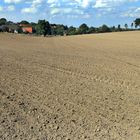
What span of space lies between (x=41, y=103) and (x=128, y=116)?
2.12 meters

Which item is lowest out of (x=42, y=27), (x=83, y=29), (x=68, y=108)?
(x=83, y=29)

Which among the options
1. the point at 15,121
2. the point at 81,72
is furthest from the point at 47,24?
the point at 15,121

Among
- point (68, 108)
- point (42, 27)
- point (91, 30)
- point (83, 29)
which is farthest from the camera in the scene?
point (91, 30)

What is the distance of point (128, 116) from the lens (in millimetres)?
9633

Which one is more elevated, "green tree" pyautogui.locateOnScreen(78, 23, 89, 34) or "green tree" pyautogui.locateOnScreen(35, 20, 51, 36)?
"green tree" pyautogui.locateOnScreen(35, 20, 51, 36)

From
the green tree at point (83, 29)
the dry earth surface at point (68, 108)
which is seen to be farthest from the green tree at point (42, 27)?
the dry earth surface at point (68, 108)

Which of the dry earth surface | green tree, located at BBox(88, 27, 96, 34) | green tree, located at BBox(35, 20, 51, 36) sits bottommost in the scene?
green tree, located at BBox(88, 27, 96, 34)

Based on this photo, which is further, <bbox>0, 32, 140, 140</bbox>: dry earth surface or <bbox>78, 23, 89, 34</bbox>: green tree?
<bbox>78, 23, 89, 34</bbox>: green tree

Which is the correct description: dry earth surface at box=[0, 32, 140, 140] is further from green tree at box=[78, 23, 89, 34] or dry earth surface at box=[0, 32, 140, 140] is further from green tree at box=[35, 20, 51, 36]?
green tree at box=[78, 23, 89, 34]

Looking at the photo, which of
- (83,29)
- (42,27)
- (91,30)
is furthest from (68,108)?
(91,30)

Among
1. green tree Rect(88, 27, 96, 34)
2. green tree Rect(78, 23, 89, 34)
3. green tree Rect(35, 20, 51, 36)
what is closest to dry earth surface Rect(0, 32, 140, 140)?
green tree Rect(35, 20, 51, 36)

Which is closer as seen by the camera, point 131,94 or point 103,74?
point 131,94

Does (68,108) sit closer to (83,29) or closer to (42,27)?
(42,27)

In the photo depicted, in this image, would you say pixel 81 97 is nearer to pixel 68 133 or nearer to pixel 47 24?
pixel 68 133
